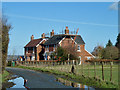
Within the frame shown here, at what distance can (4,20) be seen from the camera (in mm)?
19844

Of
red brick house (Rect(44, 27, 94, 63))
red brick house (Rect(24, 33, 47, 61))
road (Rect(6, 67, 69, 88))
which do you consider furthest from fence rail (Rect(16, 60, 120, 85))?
red brick house (Rect(24, 33, 47, 61))

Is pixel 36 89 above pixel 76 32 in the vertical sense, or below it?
below

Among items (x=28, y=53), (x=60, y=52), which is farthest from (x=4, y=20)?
(x=28, y=53)

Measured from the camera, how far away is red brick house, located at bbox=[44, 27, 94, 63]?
5360 centimetres

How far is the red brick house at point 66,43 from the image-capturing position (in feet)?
176

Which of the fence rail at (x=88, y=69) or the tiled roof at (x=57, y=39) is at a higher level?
the tiled roof at (x=57, y=39)

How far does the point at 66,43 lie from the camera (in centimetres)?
5362

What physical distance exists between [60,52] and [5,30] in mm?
24564

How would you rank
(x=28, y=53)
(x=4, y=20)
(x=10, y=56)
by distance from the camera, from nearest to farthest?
(x=4, y=20), (x=10, y=56), (x=28, y=53)

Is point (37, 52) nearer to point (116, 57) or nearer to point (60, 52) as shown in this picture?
point (60, 52)

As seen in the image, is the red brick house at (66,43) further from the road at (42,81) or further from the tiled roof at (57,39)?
the road at (42,81)

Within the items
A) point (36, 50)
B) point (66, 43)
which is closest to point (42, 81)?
point (66, 43)

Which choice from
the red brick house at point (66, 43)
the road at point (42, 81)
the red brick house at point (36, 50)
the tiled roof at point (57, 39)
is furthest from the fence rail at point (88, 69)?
the red brick house at point (36, 50)

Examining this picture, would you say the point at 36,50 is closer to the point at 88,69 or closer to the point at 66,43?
the point at 66,43
